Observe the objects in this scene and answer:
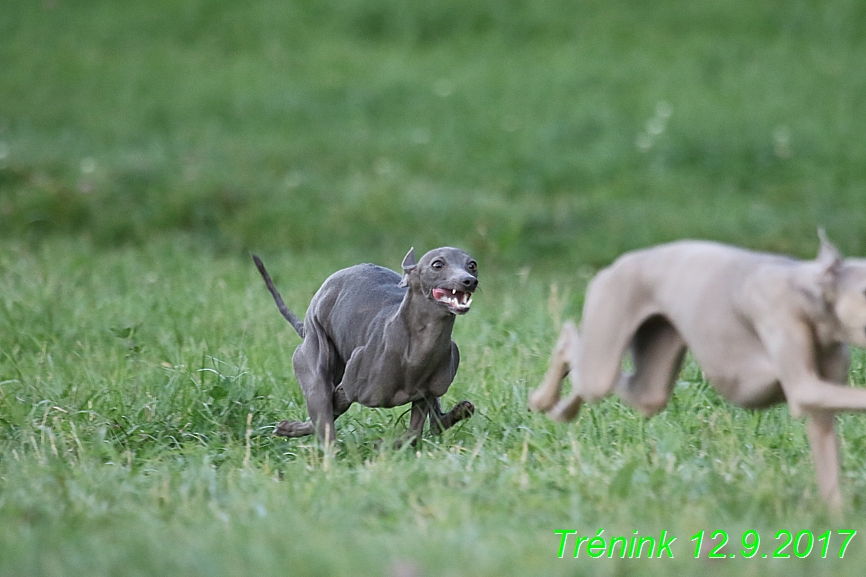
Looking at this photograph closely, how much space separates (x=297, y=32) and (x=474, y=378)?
445 inches

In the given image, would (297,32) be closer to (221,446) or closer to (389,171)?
(389,171)

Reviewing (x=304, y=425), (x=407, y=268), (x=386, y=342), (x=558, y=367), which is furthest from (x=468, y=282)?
(x=304, y=425)

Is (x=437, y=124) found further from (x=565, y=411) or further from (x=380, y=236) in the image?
(x=565, y=411)

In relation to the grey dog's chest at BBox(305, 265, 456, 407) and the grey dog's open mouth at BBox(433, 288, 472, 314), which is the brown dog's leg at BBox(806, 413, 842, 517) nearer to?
the grey dog's open mouth at BBox(433, 288, 472, 314)

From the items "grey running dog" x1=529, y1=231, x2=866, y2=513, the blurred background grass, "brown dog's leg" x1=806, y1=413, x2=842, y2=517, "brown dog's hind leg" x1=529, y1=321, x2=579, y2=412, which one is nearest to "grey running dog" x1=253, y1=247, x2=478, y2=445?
"brown dog's hind leg" x1=529, y1=321, x2=579, y2=412

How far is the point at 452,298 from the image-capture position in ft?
13.8

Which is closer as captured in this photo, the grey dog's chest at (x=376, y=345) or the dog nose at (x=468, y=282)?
the dog nose at (x=468, y=282)

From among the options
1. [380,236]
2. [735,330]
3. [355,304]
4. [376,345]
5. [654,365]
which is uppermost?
[735,330]

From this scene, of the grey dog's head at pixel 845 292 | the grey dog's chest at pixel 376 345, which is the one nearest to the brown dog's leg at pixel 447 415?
the grey dog's chest at pixel 376 345

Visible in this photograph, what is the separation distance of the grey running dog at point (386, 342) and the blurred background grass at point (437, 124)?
4.42 metres

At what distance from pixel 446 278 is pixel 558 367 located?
2.25 ft

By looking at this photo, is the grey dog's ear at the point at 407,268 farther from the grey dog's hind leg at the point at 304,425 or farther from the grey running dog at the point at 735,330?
the grey running dog at the point at 735,330

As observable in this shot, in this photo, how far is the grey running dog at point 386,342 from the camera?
14.1ft

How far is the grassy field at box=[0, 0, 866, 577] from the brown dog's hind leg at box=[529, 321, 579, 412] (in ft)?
0.91
